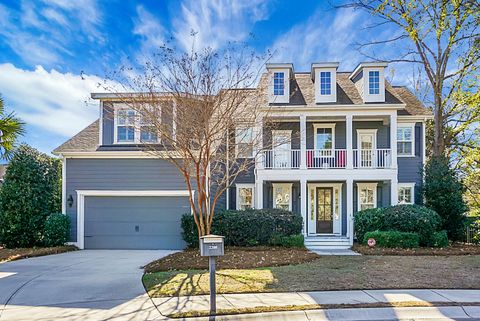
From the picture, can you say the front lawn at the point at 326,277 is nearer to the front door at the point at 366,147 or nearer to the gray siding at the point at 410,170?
the front door at the point at 366,147

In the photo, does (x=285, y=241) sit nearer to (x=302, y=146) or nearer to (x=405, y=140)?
(x=302, y=146)

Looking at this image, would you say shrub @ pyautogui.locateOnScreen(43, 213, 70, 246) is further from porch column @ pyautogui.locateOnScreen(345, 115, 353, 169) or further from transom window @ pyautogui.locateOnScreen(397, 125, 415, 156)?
transom window @ pyautogui.locateOnScreen(397, 125, 415, 156)

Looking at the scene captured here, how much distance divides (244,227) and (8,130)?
8.43 m

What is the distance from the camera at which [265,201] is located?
17.4 metres

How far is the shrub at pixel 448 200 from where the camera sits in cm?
1519

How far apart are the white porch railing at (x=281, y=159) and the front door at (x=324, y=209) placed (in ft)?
5.97

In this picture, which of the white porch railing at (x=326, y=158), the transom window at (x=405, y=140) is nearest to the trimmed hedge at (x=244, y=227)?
the white porch railing at (x=326, y=158)

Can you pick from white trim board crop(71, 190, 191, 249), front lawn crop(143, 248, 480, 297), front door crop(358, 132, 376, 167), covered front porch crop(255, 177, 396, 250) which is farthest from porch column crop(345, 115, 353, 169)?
white trim board crop(71, 190, 191, 249)

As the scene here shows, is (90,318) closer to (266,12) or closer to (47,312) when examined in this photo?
(47,312)

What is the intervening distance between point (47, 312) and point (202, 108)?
22.2 feet

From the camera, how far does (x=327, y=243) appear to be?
1493 centimetres

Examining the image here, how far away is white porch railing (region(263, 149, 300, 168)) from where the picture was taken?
53.4ft

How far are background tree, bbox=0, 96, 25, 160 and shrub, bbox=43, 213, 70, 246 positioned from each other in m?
2.74

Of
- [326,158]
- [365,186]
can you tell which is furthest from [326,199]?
[326,158]
